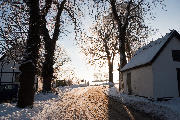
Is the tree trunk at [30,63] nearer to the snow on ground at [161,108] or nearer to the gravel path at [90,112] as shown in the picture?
the gravel path at [90,112]

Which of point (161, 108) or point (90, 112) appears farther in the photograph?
point (161, 108)

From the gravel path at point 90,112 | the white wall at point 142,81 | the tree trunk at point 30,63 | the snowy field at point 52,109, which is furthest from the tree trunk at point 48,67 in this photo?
the white wall at point 142,81

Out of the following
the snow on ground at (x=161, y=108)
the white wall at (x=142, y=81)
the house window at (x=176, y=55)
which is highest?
the house window at (x=176, y=55)

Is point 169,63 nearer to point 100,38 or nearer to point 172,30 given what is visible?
point 172,30

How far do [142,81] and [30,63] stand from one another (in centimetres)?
1005

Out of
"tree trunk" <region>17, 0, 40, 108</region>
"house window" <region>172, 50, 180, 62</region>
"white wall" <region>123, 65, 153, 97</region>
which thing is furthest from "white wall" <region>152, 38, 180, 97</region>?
"tree trunk" <region>17, 0, 40, 108</region>

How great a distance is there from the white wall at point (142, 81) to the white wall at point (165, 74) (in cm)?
46

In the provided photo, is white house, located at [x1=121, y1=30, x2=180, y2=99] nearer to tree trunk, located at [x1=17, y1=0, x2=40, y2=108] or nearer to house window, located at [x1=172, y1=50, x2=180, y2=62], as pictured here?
house window, located at [x1=172, y1=50, x2=180, y2=62]

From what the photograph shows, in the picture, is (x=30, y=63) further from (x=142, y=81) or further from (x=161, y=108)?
(x=142, y=81)

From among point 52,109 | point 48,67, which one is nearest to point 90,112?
point 52,109

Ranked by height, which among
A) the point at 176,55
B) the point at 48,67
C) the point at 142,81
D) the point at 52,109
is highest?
the point at 176,55

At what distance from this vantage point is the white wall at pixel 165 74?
14.5m

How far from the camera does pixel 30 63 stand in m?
10.8

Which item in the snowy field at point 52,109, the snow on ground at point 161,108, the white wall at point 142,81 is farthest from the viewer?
the white wall at point 142,81
